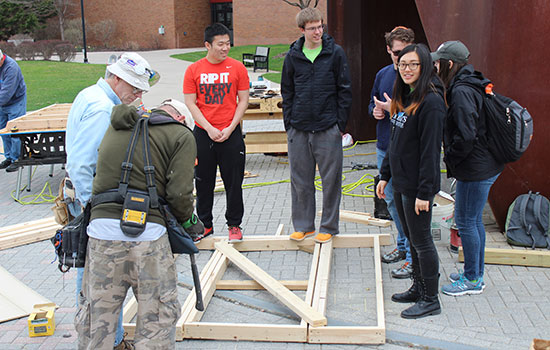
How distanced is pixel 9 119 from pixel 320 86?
20.6 ft

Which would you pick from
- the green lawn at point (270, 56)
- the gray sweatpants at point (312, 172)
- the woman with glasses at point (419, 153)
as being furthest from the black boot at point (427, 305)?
the green lawn at point (270, 56)

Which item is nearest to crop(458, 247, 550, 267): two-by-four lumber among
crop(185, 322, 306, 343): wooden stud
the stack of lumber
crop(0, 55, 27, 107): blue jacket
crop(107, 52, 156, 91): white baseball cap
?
crop(185, 322, 306, 343): wooden stud

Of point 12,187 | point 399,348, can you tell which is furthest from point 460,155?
point 12,187

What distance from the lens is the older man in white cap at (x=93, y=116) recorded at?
12.1 feet

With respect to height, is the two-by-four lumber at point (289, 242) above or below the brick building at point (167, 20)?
below

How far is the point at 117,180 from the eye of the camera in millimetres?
3309

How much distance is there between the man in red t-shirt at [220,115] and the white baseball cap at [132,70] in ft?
7.05

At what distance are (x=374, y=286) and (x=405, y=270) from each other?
363mm

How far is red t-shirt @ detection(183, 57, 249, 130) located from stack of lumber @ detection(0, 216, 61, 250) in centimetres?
236

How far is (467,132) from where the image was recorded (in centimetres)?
442

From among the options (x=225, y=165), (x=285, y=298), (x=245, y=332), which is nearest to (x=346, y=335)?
(x=285, y=298)

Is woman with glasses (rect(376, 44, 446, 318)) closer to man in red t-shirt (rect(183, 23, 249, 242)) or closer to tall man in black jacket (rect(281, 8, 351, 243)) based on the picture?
tall man in black jacket (rect(281, 8, 351, 243))

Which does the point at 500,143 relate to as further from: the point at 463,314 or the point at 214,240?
Result: the point at 214,240

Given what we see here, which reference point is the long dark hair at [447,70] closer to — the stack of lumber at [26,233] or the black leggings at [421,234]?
the black leggings at [421,234]
